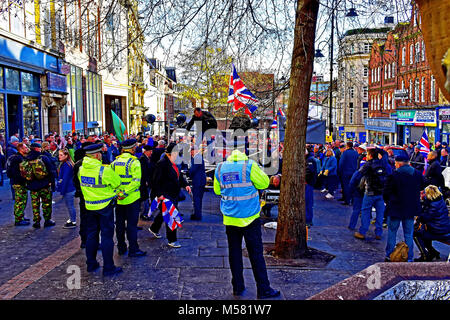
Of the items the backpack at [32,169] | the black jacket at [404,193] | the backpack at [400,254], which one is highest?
the backpack at [32,169]

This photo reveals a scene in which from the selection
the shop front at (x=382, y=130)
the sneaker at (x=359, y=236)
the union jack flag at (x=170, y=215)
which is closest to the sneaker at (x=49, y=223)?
the union jack flag at (x=170, y=215)

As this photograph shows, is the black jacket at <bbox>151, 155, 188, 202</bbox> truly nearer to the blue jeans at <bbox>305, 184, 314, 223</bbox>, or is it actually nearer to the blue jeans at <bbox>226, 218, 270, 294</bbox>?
the blue jeans at <bbox>226, 218, 270, 294</bbox>

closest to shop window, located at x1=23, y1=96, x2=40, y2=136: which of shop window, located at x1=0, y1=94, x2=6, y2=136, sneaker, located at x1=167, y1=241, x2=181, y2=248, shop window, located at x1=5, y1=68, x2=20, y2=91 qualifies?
shop window, located at x1=5, y1=68, x2=20, y2=91

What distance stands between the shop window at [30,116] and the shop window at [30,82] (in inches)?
16.0

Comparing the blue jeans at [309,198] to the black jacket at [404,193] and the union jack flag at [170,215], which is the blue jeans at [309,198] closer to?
the black jacket at [404,193]

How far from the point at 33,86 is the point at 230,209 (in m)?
17.0

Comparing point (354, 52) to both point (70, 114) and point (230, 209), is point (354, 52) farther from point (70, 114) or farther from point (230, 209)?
point (70, 114)

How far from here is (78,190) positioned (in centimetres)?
705

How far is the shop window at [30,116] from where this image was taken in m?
18.2

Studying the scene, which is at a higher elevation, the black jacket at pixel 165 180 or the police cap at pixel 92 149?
the police cap at pixel 92 149

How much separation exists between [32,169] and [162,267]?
3.81 meters

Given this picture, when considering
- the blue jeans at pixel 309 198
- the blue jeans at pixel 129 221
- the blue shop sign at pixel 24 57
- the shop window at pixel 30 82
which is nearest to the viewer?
the blue jeans at pixel 129 221

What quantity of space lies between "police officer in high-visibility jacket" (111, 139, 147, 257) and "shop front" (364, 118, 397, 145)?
140 feet

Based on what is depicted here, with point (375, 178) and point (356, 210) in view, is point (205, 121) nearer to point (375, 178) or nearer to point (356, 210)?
point (356, 210)
